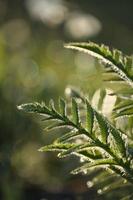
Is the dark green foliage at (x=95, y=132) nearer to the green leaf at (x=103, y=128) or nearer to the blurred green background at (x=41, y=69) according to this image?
the green leaf at (x=103, y=128)

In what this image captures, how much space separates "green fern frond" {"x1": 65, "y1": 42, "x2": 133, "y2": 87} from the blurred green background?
1.66 feet

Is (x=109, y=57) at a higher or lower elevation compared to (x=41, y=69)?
lower

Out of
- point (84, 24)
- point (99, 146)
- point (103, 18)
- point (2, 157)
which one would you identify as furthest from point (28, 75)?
point (99, 146)

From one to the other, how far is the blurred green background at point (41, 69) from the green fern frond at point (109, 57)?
50 cm

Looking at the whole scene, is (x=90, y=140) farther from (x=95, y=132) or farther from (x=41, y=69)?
(x=41, y=69)

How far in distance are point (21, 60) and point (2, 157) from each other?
6.27 ft

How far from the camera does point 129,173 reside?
3.64ft

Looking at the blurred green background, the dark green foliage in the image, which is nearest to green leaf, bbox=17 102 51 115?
the dark green foliage

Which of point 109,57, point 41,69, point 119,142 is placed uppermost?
point 41,69

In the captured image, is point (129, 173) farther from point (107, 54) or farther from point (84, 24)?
point (84, 24)

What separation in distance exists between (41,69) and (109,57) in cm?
310

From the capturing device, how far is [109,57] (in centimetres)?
116

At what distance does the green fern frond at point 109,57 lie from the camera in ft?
Result: 3.78

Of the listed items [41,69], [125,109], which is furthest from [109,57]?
[41,69]
